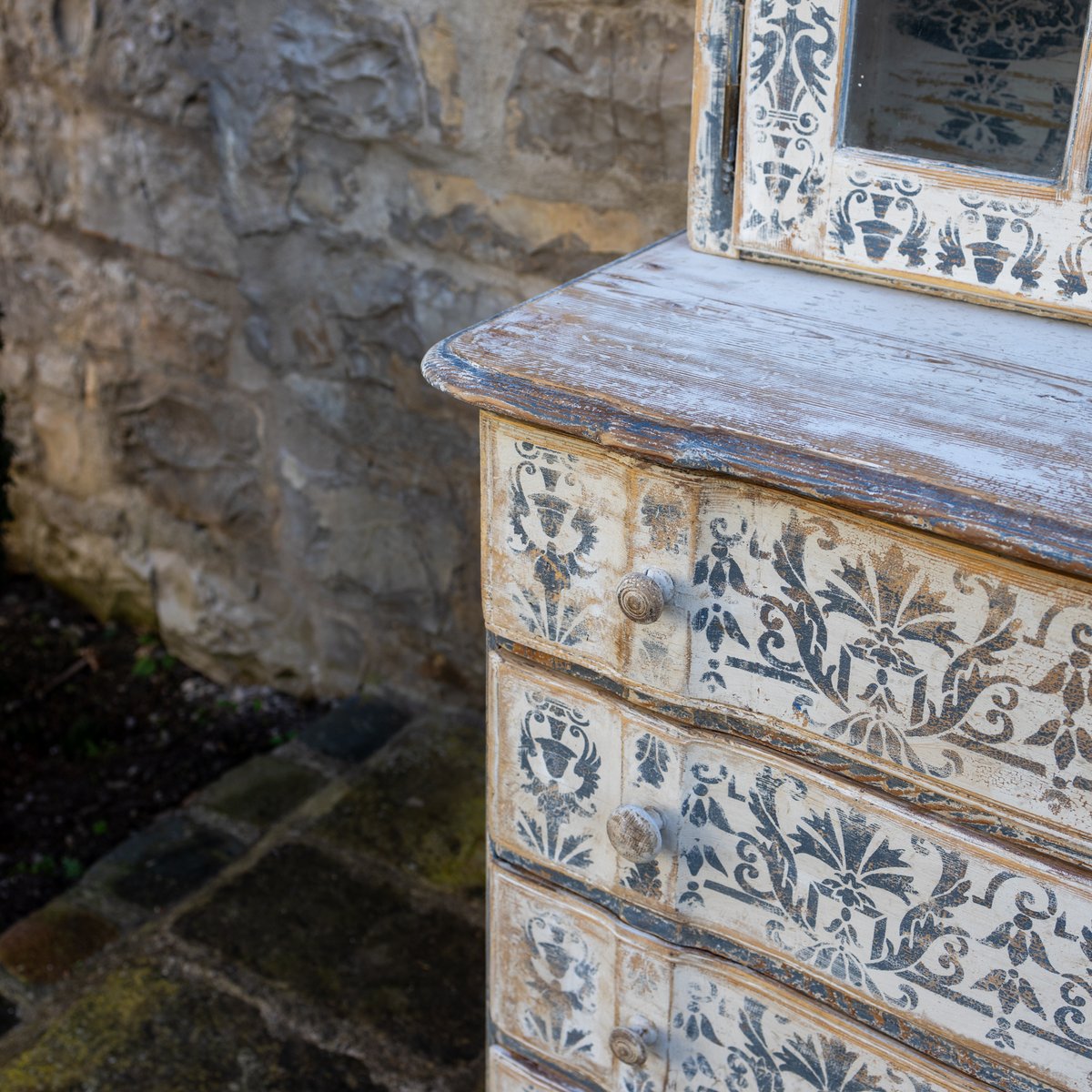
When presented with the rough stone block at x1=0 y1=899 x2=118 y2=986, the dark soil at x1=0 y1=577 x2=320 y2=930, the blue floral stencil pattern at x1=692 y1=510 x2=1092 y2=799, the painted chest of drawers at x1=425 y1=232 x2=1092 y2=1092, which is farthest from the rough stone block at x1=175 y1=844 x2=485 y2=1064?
the blue floral stencil pattern at x1=692 y1=510 x2=1092 y2=799

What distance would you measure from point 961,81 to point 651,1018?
79 cm

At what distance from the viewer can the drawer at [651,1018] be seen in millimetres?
982

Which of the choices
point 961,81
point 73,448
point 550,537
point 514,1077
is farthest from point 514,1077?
point 73,448

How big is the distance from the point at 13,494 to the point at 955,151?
2.04 metres

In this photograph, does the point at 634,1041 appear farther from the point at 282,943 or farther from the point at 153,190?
the point at 153,190

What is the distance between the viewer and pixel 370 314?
1926mm

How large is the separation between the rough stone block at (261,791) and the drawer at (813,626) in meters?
1.10

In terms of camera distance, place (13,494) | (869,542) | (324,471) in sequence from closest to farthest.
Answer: (869,542) → (324,471) → (13,494)

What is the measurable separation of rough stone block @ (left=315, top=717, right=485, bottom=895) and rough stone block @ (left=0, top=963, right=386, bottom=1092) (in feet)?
1.05

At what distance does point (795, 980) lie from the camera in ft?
3.24

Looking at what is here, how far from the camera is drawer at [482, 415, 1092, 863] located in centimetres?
78

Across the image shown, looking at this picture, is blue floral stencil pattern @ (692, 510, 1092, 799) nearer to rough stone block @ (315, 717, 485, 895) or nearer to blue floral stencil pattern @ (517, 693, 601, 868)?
blue floral stencil pattern @ (517, 693, 601, 868)

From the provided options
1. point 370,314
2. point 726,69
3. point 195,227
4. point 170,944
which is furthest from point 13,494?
point 726,69

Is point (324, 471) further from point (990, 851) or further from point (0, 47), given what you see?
point (990, 851)
